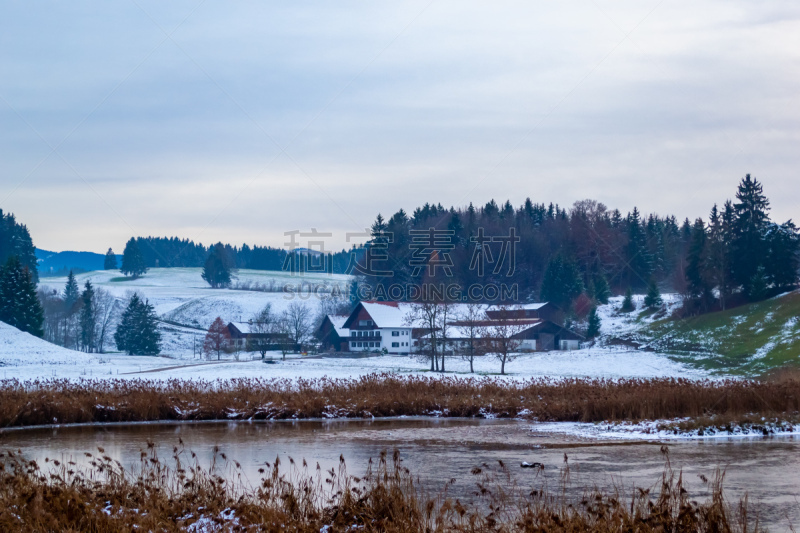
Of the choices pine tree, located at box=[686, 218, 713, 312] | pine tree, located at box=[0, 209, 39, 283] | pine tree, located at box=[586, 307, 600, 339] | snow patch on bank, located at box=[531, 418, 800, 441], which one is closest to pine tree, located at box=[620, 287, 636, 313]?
pine tree, located at box=[586, 307, 600, 339]

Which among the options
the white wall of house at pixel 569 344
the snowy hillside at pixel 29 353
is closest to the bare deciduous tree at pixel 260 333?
the snowy hillside at pixel 29 353

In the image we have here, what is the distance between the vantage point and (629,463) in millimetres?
18797

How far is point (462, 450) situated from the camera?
21781 millimetres

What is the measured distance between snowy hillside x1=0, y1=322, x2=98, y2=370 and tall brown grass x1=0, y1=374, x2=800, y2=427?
1004 inches

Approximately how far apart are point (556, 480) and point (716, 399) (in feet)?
47.6

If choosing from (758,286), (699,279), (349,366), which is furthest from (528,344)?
(349,366)

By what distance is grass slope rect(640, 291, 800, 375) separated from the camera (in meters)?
59.4

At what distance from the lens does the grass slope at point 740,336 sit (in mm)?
59406

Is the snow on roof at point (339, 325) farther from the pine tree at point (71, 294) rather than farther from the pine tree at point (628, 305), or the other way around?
the pine tree at point (71, 294)

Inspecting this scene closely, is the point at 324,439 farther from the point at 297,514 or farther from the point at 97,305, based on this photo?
the point at 97,305

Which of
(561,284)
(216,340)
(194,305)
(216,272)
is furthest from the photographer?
(216,272)

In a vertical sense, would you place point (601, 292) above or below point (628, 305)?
above

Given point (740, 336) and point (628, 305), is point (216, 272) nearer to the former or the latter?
point (628, 305)

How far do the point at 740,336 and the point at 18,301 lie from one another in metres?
75.7
